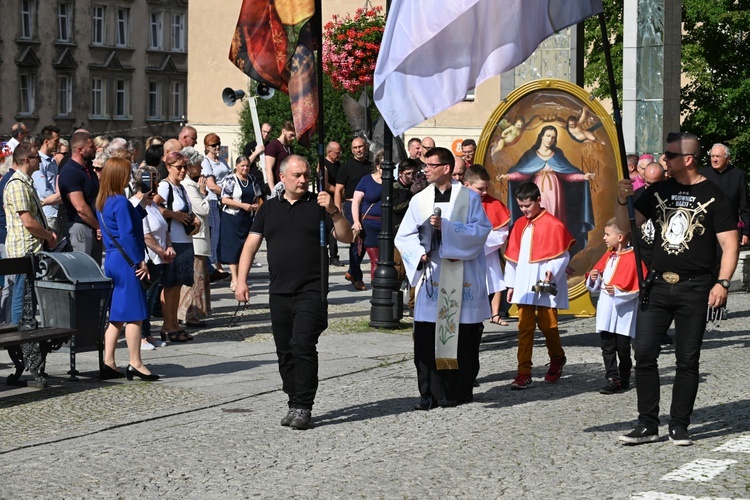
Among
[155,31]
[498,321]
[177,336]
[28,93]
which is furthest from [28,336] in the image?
[155,31]

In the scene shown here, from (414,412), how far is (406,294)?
Result: 22.0ft

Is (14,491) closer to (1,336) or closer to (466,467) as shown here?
(466,467)

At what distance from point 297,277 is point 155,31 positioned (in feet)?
216

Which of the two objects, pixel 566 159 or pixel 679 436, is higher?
pixel 566 159

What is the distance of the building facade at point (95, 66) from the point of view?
214 feet

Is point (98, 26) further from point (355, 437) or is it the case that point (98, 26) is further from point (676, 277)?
point (676, 277)

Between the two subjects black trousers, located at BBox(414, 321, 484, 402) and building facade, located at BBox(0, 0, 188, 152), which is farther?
building facade, located at BBox(0, 0, 188, 152)

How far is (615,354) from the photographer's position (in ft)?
37.6

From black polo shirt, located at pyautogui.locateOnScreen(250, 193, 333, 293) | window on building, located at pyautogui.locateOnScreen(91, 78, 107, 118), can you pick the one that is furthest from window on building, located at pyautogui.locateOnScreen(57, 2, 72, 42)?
black polo shirt, located at pyautogui.locateOnScreen(250, 193, 333, 293)

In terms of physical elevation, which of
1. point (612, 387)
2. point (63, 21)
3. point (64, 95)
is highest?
point (63, 21)

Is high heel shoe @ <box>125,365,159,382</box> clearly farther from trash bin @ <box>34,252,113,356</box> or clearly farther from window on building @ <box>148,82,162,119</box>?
window on building @ <box>148,82,162,119</box>

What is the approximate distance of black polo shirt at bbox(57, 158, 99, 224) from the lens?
1447cm

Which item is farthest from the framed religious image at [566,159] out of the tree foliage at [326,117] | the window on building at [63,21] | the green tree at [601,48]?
the window on building at [63,21]

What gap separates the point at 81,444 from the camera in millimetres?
9250
